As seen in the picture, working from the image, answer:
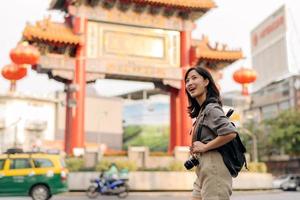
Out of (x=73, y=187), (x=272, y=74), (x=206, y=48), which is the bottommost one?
(x=73, y=187)

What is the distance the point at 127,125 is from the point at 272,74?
25691 mm

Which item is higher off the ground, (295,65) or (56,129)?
(295,65)

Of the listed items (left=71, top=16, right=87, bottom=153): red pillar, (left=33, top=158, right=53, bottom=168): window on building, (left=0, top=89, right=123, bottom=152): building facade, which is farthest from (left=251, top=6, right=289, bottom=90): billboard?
(left=33, top=158, right=53, bottom=168): window on building

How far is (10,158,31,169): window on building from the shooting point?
45.1 feet

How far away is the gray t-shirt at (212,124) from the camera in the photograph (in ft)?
10.3

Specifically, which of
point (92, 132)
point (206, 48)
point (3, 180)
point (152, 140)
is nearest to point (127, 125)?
point (152, 140)

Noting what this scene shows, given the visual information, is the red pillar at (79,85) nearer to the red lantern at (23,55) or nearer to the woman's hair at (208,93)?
the red lantern at (23,55)

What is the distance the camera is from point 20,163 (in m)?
13.8

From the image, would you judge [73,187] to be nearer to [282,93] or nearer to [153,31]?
[153,31]

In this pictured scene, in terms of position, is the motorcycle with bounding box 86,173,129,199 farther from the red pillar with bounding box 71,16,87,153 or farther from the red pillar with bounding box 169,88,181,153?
the red pillar with bounding box 169,88,181,153

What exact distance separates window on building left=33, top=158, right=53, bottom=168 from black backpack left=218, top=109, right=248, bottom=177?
1141 centimetres

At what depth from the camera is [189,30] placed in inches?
969

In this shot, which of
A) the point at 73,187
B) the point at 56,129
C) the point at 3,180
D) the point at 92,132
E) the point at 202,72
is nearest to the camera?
the point at 202,72

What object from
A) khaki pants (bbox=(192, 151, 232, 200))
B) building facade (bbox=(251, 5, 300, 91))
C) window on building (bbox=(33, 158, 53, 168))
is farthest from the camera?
building facade (bbox=(251, 5, 300, 91))
